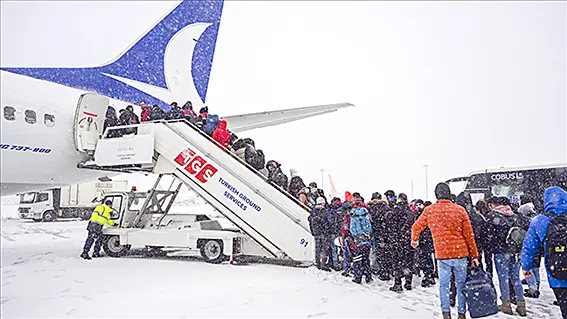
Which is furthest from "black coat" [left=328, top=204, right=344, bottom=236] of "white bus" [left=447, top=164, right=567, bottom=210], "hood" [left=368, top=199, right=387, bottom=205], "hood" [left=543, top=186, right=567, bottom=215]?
"white bus" [left=447, top=164, right=567, bottom=210]

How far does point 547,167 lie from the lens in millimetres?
10281

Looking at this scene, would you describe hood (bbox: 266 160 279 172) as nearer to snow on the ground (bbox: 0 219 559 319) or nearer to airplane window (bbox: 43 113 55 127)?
snow on the ground (bbox: 0 219 559 319)

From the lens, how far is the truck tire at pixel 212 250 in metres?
8.58

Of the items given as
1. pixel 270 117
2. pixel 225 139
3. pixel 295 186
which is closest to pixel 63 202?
pixel 270 117

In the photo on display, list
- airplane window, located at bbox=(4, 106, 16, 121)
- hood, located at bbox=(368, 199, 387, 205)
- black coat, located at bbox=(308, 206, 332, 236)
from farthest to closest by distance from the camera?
airplane window, located at bbox=(4, 106, 16, 121) → black coat, located at bbox=(308, 206, 332, 236) → hood, located at bbox=(368, 199, 387, 205)

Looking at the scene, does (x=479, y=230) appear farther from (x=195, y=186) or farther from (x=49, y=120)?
(x=49, y=120)

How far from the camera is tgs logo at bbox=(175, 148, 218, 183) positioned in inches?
335

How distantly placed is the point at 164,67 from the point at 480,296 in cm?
1225

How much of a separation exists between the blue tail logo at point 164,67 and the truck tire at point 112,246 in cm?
487

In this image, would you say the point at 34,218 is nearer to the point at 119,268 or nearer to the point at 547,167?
the point at 119,268

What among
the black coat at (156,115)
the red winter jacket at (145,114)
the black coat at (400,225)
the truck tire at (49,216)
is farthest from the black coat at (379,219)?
the truck tire at (49,216)

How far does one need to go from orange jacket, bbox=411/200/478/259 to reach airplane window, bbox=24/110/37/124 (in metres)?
8.33

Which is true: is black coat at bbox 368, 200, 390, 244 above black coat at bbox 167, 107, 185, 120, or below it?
below

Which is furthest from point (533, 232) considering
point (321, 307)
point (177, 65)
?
point (177, 65)
